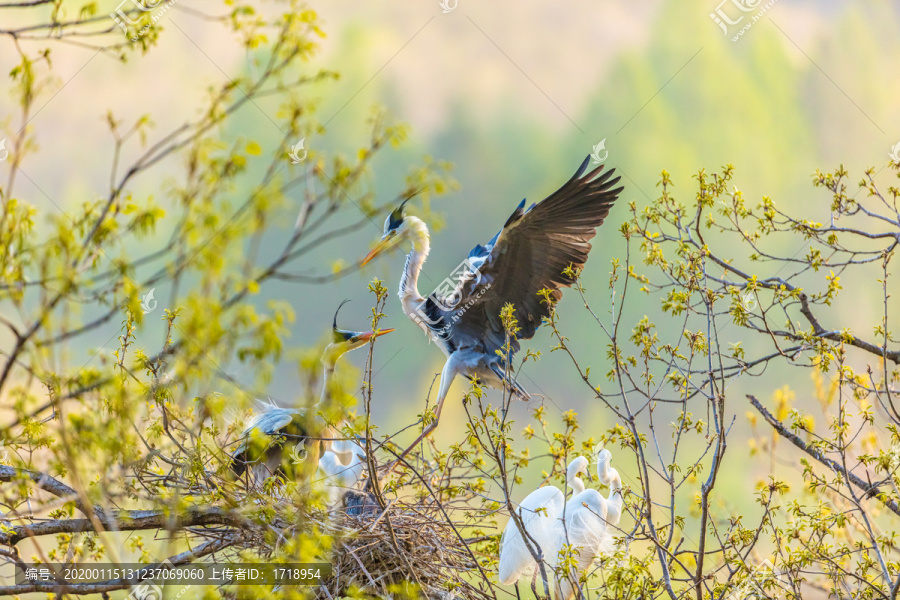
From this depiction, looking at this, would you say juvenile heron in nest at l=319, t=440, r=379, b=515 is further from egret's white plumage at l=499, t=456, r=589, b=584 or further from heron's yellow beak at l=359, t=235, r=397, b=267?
heron's yellow beak at l=359, t=235, r=397, b=267

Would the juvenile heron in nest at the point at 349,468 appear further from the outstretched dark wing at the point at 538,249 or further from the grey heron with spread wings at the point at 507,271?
the outstretched dark wing at the point at 538,249

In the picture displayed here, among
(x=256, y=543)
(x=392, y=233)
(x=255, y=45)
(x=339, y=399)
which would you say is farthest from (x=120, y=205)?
(x=392, y=233)

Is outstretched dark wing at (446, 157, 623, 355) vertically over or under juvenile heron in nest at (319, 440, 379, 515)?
over

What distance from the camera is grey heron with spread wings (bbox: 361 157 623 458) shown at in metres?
3.79

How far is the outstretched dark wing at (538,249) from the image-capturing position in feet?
12.4

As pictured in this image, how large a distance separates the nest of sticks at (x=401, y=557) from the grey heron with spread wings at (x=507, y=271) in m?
0.62

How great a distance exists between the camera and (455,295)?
3.99 m

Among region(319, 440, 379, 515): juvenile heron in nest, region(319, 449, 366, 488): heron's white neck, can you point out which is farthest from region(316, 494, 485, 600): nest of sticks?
region(319, 449, 366, 488): heron's white neck

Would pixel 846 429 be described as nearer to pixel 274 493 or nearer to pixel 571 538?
pixel 571 538

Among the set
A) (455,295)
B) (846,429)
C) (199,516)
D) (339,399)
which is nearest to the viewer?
(339,399)

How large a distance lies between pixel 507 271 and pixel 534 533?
1253 mm

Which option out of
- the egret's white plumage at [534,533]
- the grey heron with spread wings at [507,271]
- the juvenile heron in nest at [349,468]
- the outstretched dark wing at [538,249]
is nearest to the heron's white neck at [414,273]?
the grey heron with spread wings at [507,271]

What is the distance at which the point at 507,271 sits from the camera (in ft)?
12.8

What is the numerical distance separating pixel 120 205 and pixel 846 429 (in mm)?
2139
